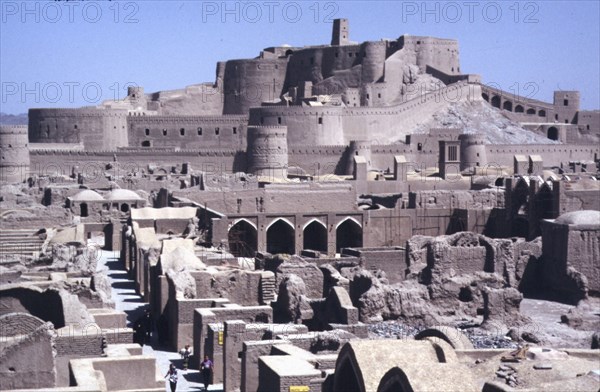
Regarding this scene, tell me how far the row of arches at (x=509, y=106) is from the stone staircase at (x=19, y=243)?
36514mm

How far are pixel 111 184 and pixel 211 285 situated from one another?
19589 mm

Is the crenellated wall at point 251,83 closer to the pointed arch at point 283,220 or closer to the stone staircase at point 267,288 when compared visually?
the pointed arch at point 283,220

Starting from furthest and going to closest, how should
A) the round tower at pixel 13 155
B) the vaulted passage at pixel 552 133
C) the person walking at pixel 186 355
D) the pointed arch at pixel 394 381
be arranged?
the vaulted passage at pixel 552 133, the round tower at pixel 13 155, the person walking at pixel 186 355, the pointed arch at pixel 394 381

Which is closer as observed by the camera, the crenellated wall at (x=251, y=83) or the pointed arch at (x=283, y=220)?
the pointed arch at (x=283, y=220)

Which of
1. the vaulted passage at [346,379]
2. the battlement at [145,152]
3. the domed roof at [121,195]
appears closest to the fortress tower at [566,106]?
the battlement at [145,152]

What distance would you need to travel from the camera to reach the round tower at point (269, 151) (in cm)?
4716

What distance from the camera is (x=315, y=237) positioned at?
34.9 meters

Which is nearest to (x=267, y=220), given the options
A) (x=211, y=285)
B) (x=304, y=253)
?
(x=304, y=253)

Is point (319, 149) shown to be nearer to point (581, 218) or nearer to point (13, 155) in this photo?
point (13, 155)

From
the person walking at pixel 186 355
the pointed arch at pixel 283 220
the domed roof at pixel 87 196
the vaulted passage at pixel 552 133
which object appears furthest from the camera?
the vaulted passage at pixel 552 133

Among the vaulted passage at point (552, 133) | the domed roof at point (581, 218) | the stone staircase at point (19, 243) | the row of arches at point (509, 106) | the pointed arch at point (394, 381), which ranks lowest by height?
the pointed arch at point (394, 381)

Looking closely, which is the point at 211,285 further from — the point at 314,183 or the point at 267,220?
the point at 314,183

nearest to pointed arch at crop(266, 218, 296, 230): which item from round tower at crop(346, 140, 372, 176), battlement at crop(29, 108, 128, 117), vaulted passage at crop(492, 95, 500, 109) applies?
round tower at crop(346, 140, 372, 176)

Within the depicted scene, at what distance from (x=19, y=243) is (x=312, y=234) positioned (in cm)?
1235
